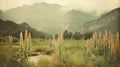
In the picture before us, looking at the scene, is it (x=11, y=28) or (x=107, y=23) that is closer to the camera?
(x=11, y=28)

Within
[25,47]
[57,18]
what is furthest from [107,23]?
[25,47]

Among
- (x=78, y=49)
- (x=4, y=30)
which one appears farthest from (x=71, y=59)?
(x=4, y=30)

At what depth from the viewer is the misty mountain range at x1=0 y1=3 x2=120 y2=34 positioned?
2238mm

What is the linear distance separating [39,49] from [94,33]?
0.50 metres

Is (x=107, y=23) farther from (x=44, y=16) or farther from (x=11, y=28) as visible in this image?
(x=11, y=28)

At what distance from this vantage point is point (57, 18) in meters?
2.29

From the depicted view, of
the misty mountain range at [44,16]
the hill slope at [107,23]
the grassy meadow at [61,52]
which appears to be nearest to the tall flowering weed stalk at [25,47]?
the grassy meadow at [61,52]

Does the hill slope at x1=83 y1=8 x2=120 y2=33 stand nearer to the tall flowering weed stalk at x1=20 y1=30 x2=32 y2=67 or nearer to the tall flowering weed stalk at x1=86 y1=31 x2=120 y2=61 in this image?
the tall flowering weed stalk at x1=86 y1=31 x2=120 y2=61

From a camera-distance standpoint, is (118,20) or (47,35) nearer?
(47,35)

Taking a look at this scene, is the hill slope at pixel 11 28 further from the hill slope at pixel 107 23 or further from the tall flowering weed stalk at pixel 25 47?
the hill slope at pixel 107 23

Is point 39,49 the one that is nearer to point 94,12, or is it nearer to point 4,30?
point 4,30

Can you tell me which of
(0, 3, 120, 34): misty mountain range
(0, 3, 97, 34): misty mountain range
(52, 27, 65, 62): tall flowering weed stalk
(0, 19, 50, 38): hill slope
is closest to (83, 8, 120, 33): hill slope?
(0, 3, 120, 34): misty mountain range

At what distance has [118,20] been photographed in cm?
240

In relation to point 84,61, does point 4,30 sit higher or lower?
higher
